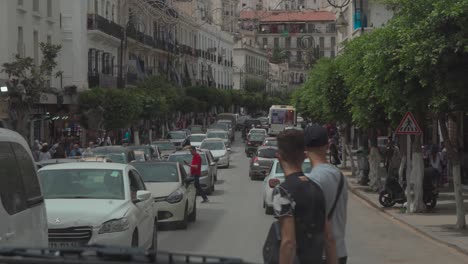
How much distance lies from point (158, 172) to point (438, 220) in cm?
698

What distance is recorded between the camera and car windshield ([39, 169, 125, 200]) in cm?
1235

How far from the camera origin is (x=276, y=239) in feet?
19.4

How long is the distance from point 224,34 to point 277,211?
4245 inches

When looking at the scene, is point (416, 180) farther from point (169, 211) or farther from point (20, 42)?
point (20, 42)

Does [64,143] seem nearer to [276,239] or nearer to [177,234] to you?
[177,234]

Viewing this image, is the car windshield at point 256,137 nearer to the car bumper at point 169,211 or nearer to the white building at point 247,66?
the car bumper at point 169,211

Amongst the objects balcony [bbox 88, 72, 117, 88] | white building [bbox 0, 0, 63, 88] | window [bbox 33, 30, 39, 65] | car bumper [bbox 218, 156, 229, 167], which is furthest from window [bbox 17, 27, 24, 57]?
balcony [bbox 88, 72, 117, 88]

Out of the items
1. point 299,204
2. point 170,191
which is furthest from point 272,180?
point 299,204

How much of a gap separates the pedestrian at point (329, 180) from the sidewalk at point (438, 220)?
29.3 ft

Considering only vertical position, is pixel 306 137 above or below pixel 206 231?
above

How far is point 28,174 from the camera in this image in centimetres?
850

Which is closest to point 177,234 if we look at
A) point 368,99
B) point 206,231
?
point 206,231

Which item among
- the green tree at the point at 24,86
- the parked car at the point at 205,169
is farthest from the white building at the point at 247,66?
the parked car at the point at 205,169

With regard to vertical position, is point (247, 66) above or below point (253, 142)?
above
